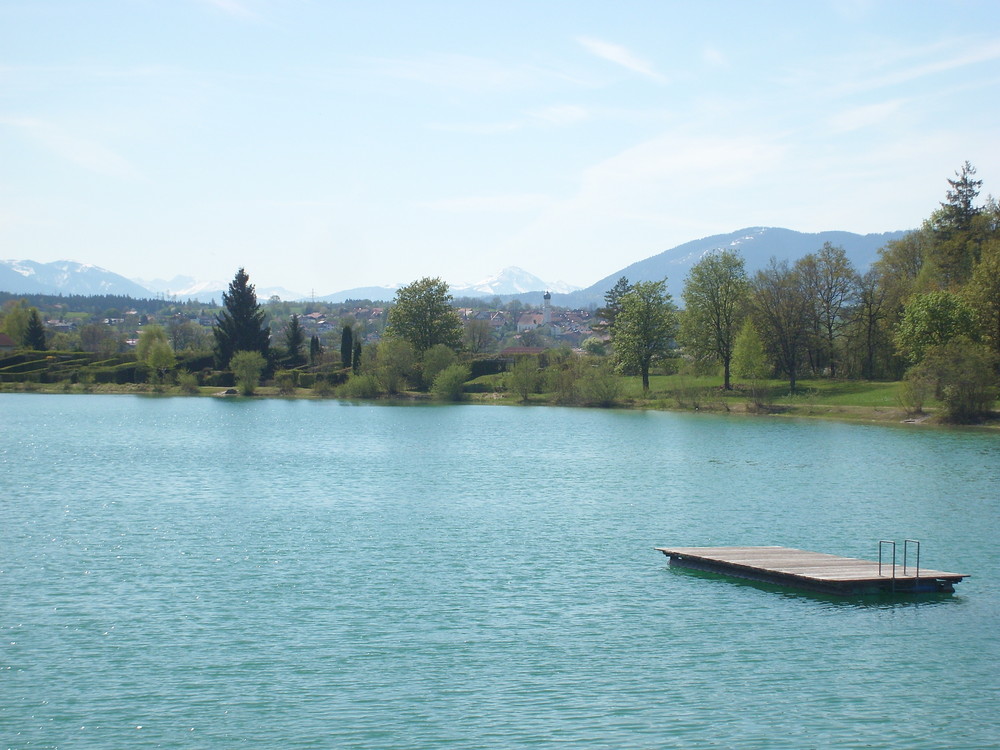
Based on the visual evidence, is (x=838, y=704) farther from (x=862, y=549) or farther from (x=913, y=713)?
(x=862, y=549)

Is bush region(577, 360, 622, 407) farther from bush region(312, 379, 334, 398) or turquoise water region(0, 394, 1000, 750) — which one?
turquoise water region(0, 394, 1000, 750)

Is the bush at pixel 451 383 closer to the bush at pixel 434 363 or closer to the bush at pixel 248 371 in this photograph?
the bush at pixel 434 363

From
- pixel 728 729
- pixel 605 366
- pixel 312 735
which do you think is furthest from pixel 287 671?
A: pixel 605 366

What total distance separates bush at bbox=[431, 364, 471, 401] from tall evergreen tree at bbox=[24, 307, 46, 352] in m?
74.8

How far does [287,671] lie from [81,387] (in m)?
115

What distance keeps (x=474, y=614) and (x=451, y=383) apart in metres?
82.3

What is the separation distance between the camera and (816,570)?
2458 cm

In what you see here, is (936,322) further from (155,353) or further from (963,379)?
(155,353)

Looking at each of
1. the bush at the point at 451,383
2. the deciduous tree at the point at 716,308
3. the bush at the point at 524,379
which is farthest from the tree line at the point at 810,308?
the bush at the point at 451,383

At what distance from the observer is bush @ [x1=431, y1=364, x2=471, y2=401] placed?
4067 inches

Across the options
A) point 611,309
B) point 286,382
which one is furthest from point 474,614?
point 611,309

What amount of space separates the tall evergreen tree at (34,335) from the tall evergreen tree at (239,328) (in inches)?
1389

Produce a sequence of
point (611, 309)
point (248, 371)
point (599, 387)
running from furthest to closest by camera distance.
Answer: point (611, 309)
point (248, 371)
point (599, 387)

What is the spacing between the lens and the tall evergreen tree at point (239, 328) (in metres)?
126
